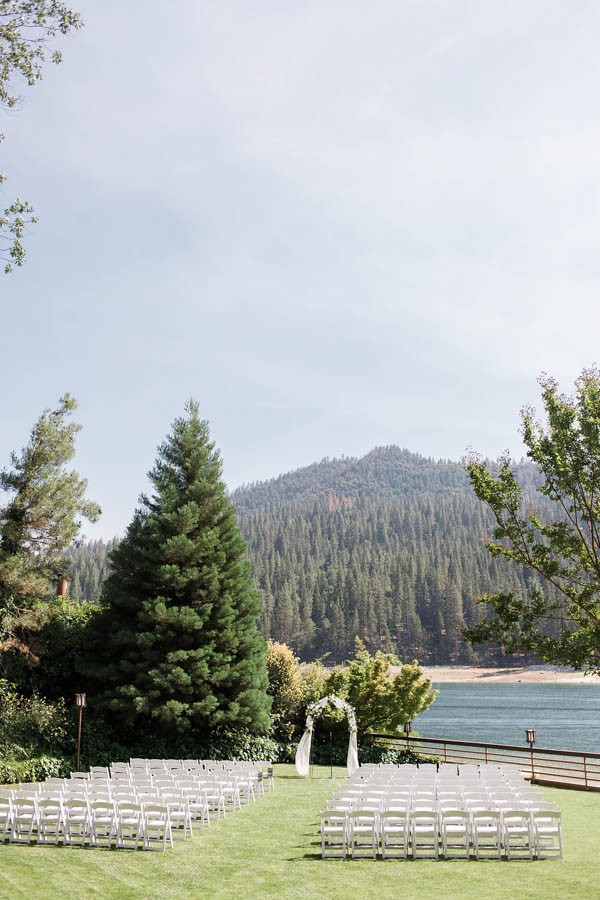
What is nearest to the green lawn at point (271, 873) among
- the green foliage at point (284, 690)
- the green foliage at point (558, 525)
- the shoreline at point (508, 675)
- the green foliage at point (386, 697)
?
the green foliage at point (558, 525)

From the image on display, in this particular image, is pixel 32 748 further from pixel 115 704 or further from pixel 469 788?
pixel 469 788

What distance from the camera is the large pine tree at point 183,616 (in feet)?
78.2

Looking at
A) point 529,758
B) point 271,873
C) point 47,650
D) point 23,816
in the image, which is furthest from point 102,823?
point 47,650

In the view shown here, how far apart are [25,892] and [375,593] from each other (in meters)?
117

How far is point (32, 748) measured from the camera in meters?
21.5

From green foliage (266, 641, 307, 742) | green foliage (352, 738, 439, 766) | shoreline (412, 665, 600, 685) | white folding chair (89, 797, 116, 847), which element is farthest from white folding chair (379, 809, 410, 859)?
shoreline (412, 665, 600, 685)

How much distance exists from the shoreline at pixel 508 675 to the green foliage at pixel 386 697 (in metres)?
73.8

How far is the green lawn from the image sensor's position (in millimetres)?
8883

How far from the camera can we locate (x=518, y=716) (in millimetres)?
56500

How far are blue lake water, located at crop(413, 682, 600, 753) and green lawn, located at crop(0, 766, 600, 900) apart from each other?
2489 centimetres

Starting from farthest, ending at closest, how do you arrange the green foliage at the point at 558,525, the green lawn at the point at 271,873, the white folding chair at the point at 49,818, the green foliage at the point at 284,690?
the green foliage at the point at 284,690 → the white folding chair at the point at 49,818 → the green foliage at the point at 558,525 → the green lawn at the point at 271,873

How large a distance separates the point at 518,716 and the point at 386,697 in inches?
1372

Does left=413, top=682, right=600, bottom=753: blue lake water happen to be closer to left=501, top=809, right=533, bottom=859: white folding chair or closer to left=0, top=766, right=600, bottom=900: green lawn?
left=501, top=809, right=533, bottom=859: white folding chair

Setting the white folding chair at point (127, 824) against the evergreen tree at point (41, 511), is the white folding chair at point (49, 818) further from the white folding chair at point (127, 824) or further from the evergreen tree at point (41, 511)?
the evergreen tree at point (41, 511)
